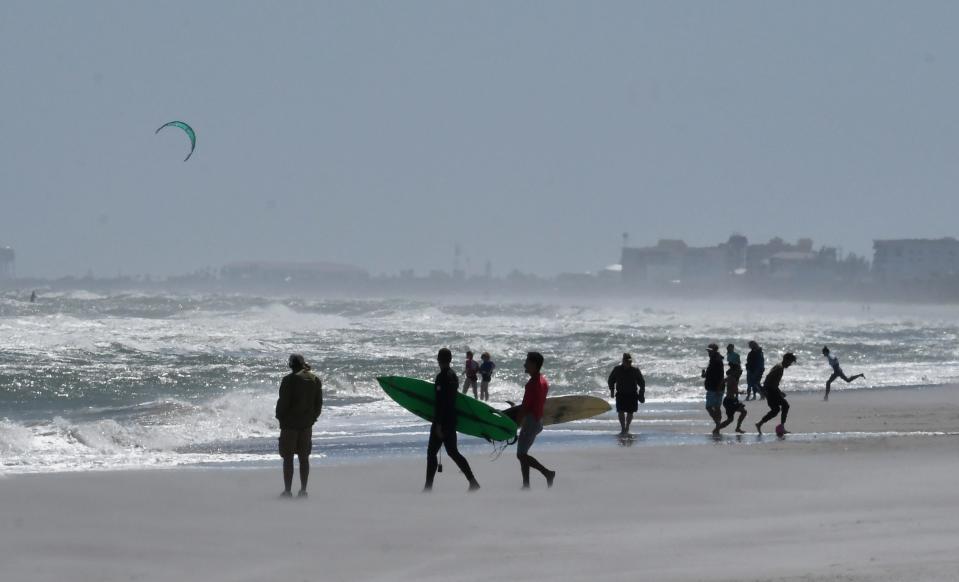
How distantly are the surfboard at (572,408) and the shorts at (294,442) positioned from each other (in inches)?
164

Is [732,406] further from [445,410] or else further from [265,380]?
[265,380]

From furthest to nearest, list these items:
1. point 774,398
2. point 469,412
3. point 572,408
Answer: point 774,398
point 572,408
point 469,412

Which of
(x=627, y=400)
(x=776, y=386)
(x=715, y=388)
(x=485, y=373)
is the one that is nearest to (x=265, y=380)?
(x=485, y=373)

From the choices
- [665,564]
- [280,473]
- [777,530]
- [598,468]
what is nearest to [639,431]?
[598,468]

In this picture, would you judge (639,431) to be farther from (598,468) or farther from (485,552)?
Result: (485,552)

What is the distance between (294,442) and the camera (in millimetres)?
10305

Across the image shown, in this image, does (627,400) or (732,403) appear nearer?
(627,400)

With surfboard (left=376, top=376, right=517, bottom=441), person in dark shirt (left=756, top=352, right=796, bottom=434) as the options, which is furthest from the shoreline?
surfboard (left=376, top=376, right=517, bottom=441)

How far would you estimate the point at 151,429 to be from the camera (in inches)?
669

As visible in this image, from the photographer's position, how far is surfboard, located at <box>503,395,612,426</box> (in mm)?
14086

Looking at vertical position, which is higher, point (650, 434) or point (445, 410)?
point (445, 410)

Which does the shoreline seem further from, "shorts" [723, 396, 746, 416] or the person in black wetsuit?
the person in black wetsuit

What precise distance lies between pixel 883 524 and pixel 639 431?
868cm

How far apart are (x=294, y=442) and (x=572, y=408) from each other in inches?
184
